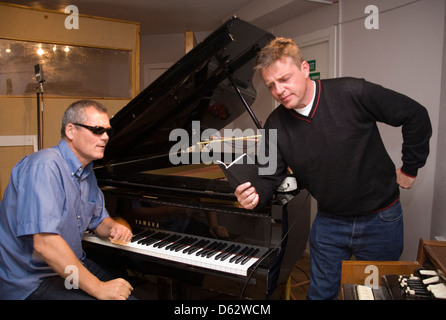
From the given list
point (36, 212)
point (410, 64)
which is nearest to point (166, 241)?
point (36, 212)

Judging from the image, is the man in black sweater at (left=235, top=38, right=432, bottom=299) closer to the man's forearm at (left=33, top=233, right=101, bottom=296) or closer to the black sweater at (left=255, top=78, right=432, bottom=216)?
the black sweater at (left=255, top=78, right=432, bottom=216)

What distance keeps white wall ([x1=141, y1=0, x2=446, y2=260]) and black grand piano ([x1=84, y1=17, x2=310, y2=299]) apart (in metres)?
1.12

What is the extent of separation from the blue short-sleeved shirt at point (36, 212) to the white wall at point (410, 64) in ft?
8.17

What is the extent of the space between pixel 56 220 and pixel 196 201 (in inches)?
27.0

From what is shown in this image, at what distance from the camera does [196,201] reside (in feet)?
5.98

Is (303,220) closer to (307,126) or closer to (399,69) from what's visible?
(307,126)

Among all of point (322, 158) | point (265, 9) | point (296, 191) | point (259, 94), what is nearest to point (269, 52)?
point (322, 158)

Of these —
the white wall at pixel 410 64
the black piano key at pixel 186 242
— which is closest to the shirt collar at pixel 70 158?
the black piano key at pixel 186 242

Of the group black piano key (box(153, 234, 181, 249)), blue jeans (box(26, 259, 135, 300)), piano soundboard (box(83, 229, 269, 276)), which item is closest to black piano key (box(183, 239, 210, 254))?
piano soundboard (box(83, 229, 269, 276))

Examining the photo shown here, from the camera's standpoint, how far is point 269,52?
1511mm

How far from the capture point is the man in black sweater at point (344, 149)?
1.52m

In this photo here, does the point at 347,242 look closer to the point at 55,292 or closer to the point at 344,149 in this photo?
the point at 344,149

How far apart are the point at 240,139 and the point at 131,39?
8.59ft

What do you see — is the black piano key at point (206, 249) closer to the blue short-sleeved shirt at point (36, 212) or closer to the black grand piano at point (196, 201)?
the black grand piano at point (196, 201)
